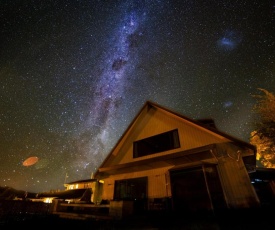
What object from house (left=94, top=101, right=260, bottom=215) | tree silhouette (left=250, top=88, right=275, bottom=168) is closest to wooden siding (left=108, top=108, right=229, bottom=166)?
house (left=94, top=101, right=260, bottom=215)

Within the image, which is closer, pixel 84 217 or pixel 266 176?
pixel 84 217

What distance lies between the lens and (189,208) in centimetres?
828

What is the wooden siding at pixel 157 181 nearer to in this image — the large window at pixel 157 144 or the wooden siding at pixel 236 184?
the large window at pixel 157 144

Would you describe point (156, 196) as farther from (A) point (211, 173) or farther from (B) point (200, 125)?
(B) point (200, 125)

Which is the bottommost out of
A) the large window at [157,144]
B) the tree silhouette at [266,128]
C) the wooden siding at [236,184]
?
the wooden siding at [236,184]

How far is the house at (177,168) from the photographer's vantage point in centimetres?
769

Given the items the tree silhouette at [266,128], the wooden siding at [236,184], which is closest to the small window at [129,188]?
the wooden siding at [236,184]

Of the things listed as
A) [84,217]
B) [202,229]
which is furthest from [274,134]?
[84,217]

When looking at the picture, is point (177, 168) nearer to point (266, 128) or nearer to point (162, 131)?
point (162, 131)

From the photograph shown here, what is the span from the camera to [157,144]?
11.8 meters

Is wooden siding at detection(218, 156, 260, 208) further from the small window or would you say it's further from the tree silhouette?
the tree silhouette

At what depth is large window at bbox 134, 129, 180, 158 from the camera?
1089cm

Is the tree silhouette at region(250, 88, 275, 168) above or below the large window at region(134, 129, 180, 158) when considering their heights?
above

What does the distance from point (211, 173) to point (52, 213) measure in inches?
364
